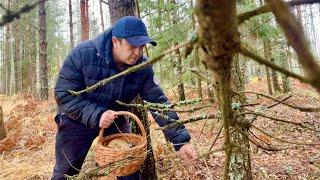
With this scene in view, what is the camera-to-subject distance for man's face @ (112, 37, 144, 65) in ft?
10.1

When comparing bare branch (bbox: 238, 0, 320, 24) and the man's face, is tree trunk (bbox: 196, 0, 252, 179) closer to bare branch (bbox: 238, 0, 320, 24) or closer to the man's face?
bare branch (bbox: 238, 0, 320, 24)

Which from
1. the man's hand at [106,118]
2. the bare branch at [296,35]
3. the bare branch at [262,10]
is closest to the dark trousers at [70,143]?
the man's hand at [106,118]

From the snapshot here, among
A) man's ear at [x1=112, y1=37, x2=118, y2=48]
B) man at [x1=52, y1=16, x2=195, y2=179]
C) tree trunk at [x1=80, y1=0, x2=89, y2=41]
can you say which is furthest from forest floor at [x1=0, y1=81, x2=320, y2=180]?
tree trunk at [x1=80, y1=0, x2=89, y2=41]

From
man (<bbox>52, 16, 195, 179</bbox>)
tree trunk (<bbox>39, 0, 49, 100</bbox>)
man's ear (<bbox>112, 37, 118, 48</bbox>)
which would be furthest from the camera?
tree trunk (<bbox>39, 0, 49, 100</bbox>)

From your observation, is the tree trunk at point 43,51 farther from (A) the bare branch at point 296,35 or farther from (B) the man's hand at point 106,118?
(A) the bare branch at point 296,35

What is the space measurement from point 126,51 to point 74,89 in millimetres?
535

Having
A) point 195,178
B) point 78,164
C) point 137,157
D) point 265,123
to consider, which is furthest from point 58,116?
point 265,123

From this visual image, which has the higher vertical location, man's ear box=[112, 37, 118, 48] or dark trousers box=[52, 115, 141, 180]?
man's ear box=[112, 37, 118, 48]

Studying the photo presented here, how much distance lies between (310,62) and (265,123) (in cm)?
760

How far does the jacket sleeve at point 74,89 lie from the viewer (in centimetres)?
312

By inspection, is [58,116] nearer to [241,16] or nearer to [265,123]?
[241,16]

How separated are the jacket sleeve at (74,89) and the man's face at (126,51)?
0.31 meters

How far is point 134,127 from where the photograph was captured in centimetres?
377

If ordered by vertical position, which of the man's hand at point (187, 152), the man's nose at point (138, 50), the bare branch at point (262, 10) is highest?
the man's nose at point (138, 50)
